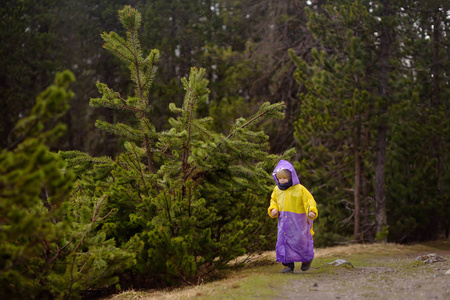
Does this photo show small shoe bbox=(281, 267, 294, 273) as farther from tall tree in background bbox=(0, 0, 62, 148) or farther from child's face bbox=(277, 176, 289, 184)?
tall tree in background bbox=(0, 0, 62, 148)

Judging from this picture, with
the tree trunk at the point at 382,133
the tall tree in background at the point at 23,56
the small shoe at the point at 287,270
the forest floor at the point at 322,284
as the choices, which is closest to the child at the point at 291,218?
the small shoe at the point at 287,270

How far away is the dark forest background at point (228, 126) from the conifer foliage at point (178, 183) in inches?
1.2

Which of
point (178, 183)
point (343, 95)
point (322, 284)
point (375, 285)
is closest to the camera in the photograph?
point (375, 285)

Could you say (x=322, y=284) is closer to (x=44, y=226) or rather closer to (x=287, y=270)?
(x=287, y=270)

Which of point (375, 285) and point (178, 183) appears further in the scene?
point (178, 183)

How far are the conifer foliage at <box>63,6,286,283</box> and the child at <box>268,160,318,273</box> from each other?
307mm

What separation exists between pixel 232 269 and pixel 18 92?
16541 millimetres

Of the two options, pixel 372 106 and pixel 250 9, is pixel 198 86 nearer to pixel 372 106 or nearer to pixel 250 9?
pixel 372 106

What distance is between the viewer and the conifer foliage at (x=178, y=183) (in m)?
6.59

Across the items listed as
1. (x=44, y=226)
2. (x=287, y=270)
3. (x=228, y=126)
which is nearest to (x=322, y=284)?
(x=287, y=270)

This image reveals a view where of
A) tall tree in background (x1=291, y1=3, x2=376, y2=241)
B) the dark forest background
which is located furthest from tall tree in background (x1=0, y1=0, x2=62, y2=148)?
tall tree in background (x1=291, y1=3, x2=376, y2=241)

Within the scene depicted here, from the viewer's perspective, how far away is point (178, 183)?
23.7 feet

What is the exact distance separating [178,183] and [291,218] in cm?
170

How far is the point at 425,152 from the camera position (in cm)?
1670
